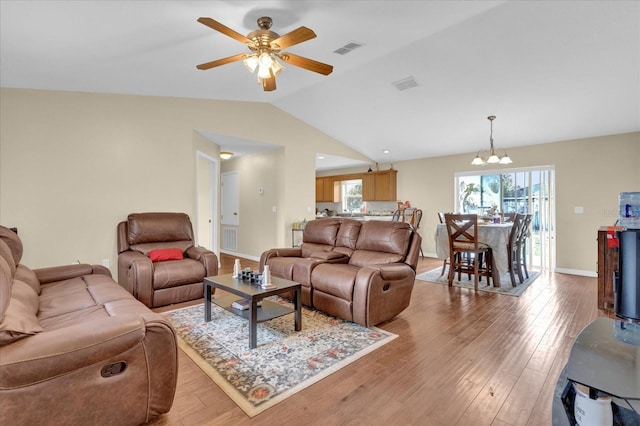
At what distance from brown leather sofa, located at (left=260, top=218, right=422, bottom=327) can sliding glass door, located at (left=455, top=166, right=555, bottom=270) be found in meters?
3.47

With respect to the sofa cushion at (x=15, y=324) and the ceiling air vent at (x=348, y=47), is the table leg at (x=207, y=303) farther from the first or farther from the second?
the ceiling air vent at (x=348, y=47)

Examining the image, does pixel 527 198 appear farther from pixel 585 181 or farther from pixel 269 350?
pixel 269 350

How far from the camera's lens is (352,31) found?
320cm

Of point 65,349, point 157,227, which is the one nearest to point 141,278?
point 157,227

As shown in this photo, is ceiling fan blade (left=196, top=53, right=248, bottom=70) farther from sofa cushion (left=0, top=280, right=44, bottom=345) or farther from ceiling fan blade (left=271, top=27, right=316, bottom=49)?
sofa cushion (left=0, top=280, right=44, bottom=345)

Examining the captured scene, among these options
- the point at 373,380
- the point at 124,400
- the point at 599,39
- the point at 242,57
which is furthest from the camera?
the point at 599,39

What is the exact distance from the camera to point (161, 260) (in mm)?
3760

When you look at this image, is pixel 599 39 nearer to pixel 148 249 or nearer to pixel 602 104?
pixel 602 104

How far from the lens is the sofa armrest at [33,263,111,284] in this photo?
9.21 feet

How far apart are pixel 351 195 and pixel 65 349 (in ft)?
26.6

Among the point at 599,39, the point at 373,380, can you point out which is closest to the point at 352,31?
the point at 599,39

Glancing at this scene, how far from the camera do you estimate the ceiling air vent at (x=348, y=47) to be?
3474 millimetres

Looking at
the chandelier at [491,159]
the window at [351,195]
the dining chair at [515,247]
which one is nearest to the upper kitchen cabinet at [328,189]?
the window at [351,195]

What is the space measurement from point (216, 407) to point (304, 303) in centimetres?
172
